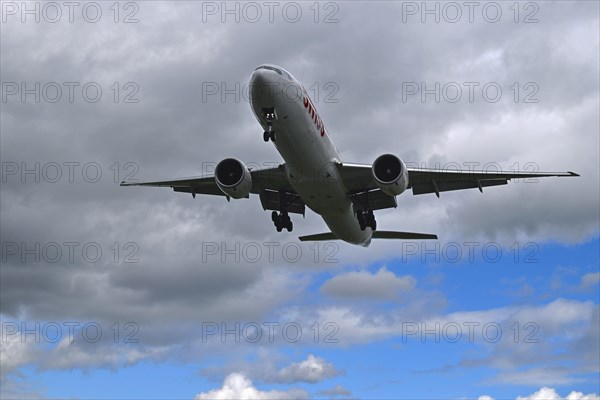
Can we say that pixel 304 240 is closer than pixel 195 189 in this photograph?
No

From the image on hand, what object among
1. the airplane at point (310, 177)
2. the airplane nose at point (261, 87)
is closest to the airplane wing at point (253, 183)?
the airplane at point (310, 177)

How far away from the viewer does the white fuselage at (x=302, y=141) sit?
2745cm

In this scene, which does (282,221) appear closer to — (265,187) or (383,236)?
(265,187)

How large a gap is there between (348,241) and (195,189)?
25.8ft

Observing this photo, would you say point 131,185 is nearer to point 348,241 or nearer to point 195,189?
point 195,189

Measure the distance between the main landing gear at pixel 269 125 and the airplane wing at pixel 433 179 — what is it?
4.56 metres

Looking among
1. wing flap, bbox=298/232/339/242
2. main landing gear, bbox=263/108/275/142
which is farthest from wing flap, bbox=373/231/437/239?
main landing gear, bbox=263/108/275/142

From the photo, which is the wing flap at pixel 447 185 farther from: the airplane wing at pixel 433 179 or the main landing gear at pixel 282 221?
the main landing gear at pixel 282 221

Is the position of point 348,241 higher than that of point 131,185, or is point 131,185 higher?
point 131,185

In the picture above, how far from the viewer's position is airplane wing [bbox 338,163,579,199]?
32188mm

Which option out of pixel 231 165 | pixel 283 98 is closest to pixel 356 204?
pixel 231 165

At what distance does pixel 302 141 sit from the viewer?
2891cm

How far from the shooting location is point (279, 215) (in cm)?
3619

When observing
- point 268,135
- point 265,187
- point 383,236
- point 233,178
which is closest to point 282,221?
point 265,187
